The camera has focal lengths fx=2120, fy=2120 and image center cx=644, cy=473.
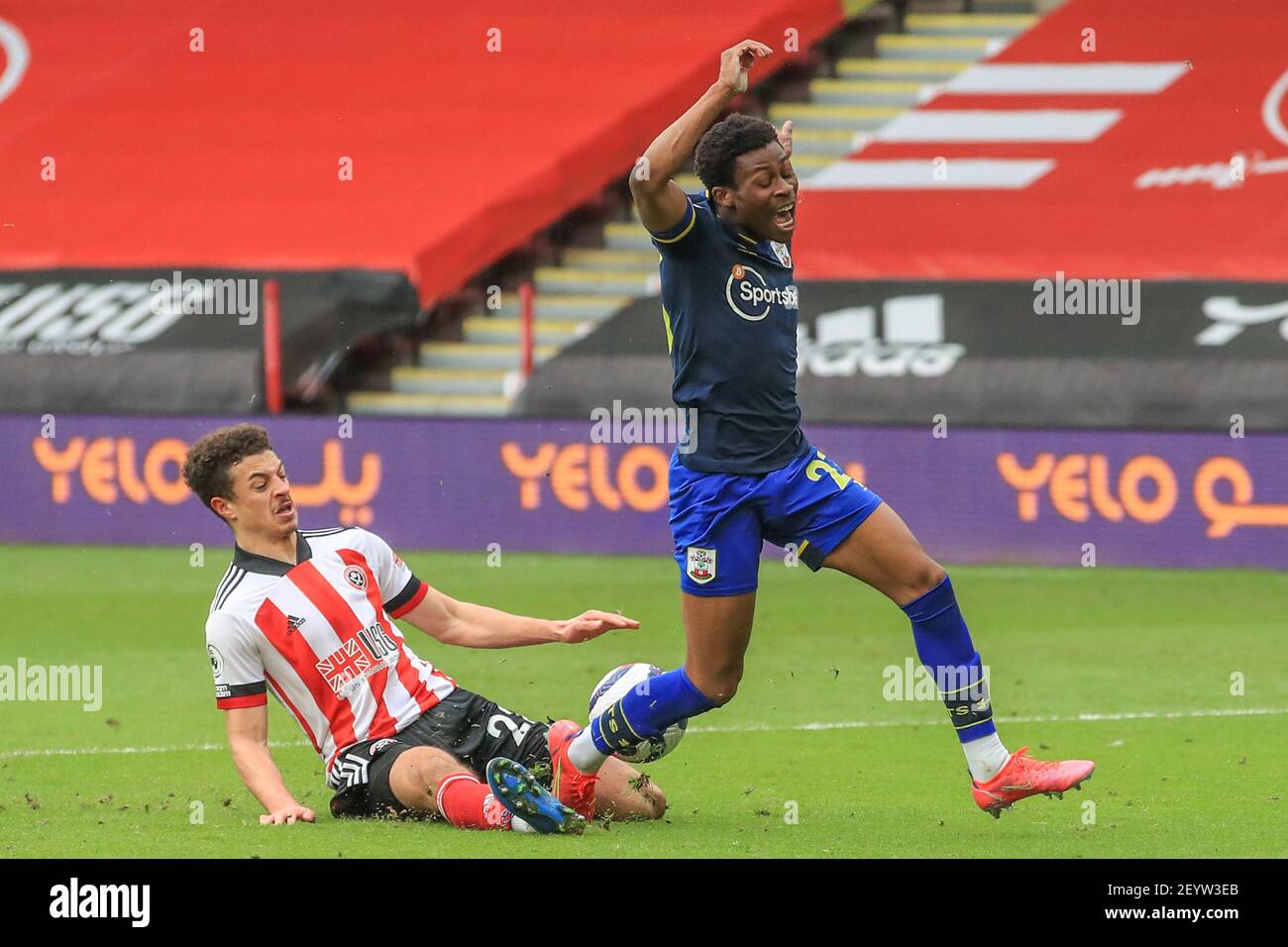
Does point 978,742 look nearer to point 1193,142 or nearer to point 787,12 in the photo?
point 1193,142

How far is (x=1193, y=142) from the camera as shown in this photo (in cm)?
1909

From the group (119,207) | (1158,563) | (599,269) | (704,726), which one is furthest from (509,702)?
(119,207)

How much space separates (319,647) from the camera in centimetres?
649

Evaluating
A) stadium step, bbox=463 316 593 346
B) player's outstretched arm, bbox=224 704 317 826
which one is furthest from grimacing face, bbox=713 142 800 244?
stadium step, bbox=463 316 593 346

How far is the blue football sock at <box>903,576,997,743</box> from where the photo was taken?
6.31m

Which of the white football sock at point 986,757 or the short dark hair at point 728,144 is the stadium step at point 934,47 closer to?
the short dark hair at point 728,144

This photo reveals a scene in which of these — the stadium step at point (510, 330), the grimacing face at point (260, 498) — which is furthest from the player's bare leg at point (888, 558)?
the stadium step at point (510, 330)

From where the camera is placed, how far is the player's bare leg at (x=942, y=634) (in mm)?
6289

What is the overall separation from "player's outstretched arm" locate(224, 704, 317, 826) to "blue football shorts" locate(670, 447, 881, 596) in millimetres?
1365

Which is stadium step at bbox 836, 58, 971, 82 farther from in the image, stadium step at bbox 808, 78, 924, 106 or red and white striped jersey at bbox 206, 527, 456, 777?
red and white striped jersey at bbox 206, 527, 456, 777

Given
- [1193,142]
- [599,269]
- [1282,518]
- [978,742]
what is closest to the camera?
[978,742]

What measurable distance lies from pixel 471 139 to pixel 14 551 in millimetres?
6974

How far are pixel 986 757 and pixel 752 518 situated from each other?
0.99 meters

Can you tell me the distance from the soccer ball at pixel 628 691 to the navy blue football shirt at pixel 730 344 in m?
0.76
